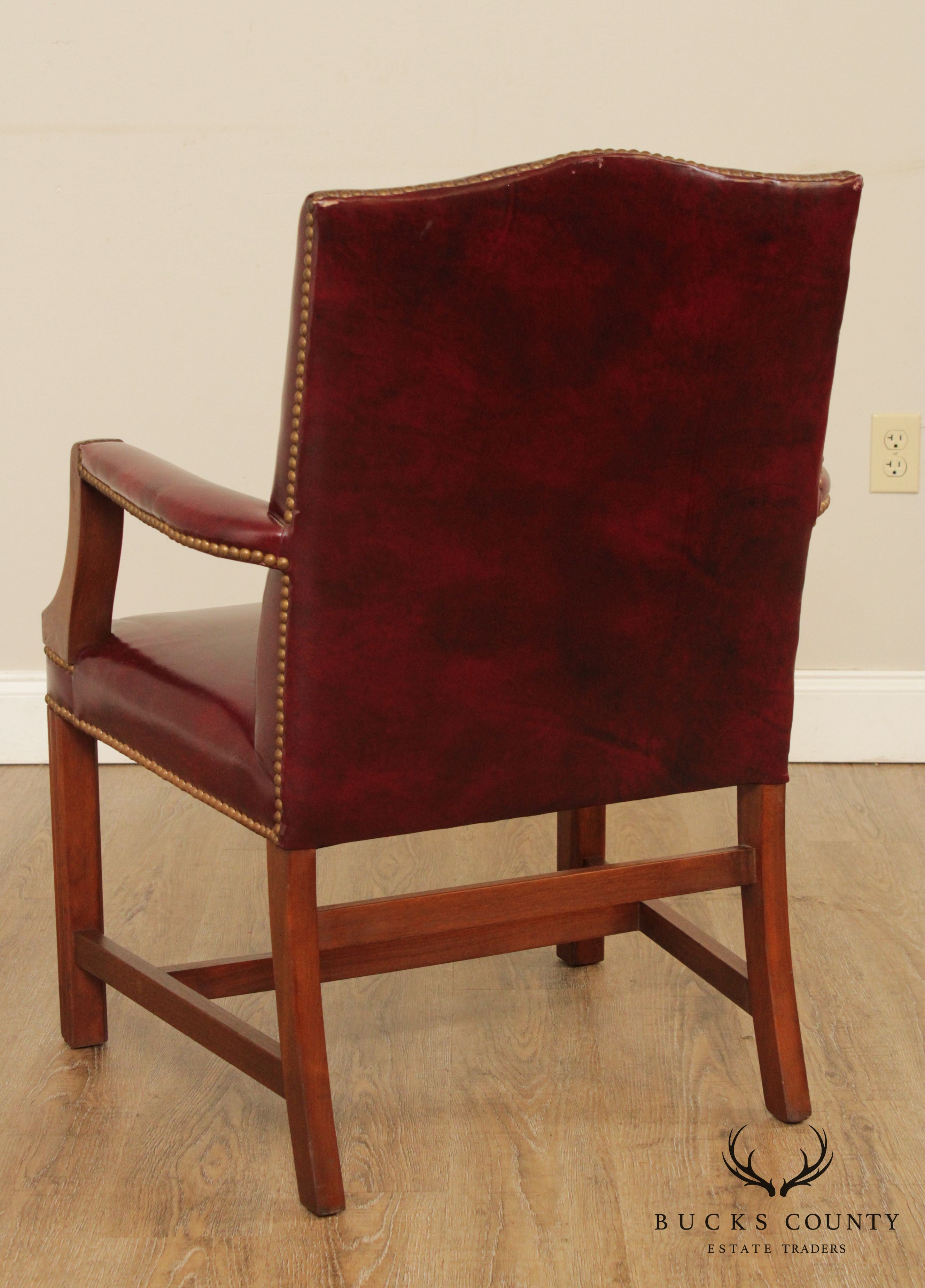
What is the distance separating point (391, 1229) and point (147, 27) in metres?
1.99

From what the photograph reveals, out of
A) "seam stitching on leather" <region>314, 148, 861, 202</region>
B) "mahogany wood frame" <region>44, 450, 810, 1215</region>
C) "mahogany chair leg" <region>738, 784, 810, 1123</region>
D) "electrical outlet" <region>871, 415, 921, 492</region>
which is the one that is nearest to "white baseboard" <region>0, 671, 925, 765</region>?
"electrical outlet" <region>871, 415, 921, 492</region>

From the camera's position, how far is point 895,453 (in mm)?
2482

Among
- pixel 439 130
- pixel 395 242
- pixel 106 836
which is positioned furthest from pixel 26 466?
pixel 395 242

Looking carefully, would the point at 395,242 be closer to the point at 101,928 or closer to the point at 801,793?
the point at 101,928

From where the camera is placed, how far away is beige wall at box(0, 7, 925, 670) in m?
2.36

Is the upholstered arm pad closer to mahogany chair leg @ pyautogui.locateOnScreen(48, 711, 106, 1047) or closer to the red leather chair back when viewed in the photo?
the red leather chair back

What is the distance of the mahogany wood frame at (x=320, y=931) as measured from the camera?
120 centimetres

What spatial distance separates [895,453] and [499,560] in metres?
1.57

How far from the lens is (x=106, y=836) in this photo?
86.0 inches

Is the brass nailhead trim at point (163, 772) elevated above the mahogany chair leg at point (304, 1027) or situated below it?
above

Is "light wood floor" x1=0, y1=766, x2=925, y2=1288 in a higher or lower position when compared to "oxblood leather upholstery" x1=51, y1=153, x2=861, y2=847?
lower
